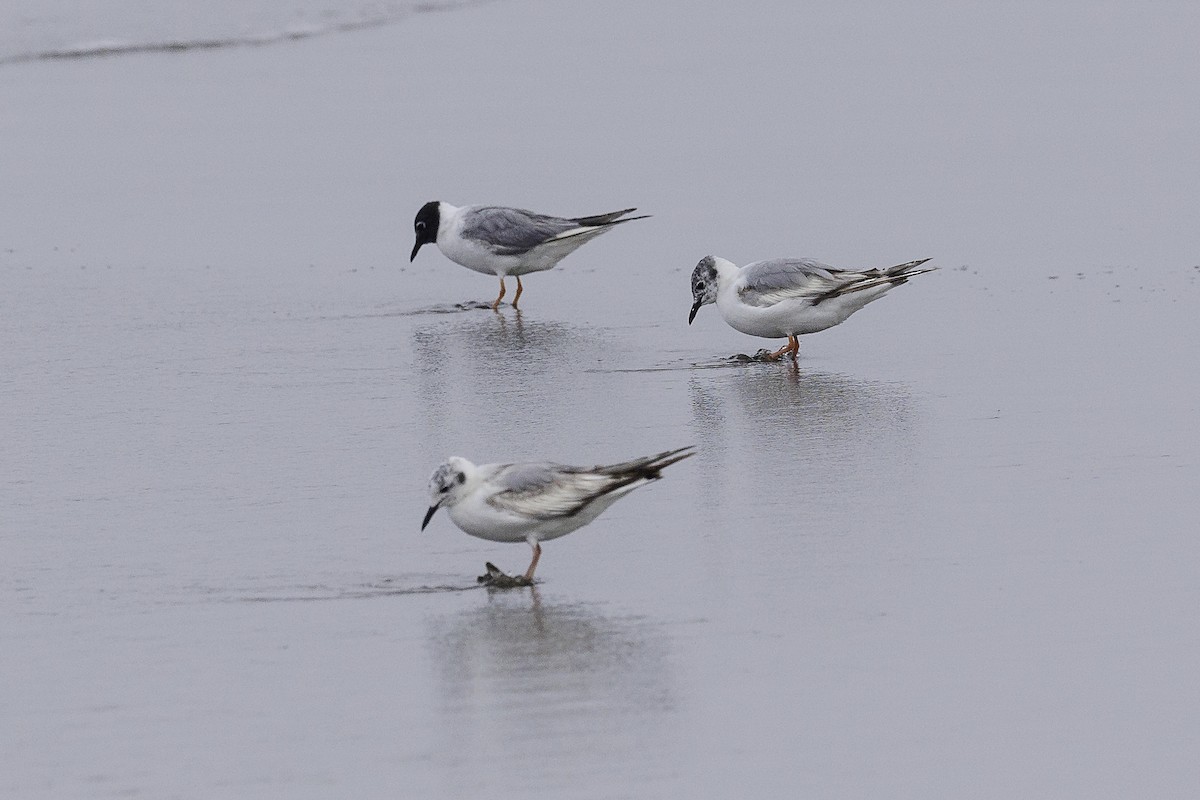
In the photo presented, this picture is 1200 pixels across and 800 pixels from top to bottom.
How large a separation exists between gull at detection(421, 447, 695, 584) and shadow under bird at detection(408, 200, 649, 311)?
231 inches

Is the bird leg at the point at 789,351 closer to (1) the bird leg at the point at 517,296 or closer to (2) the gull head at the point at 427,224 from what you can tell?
(1) the bird leg at the point at 517,296

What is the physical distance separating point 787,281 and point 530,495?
434 centimetres

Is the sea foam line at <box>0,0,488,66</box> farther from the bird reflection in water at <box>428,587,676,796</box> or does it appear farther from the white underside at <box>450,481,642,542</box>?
the bird reflection in water at <box>428,587,676,796</box>

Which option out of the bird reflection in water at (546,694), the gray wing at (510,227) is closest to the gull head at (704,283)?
the gray wing at (510,227)

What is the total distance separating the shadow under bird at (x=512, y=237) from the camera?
42.0ft

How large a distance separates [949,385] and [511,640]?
4160 millimetres

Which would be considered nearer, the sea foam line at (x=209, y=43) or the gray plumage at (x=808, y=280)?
the gray plumage at (x=808, y=280)

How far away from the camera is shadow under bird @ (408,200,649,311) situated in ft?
42.0

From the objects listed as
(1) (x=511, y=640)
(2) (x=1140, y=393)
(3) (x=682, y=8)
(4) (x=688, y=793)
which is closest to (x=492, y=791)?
(4) (x=688, y=793)

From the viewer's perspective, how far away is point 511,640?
19.9 feet

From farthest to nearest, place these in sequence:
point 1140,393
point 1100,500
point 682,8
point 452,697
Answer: point 682,8 < point 1140,393 < point 1100,500 < point 452,697

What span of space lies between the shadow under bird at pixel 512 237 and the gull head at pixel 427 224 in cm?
9

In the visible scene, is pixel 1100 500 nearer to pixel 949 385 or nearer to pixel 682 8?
pixel 949 385

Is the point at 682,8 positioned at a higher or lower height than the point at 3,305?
higher
